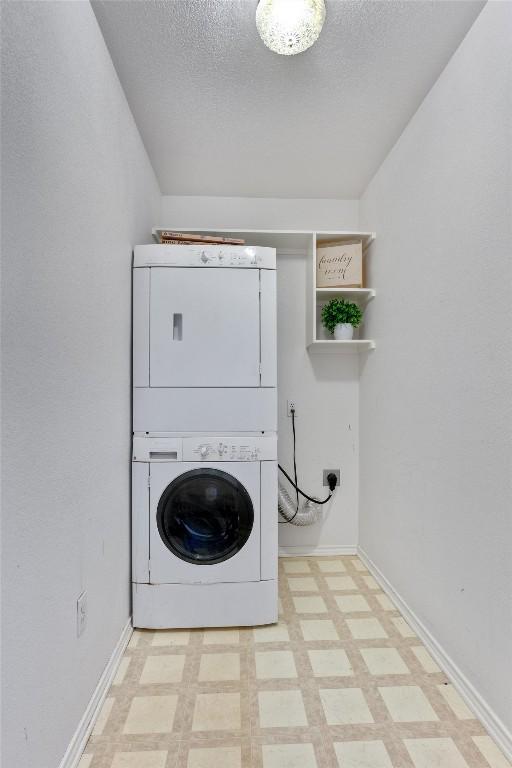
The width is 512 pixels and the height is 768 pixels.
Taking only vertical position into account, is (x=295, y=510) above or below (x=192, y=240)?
below

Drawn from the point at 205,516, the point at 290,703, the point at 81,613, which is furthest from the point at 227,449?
the point at 290,703

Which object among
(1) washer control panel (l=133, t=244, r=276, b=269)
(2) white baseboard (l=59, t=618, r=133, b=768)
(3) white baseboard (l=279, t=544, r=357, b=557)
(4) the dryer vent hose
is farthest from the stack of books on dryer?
(3) white baseboard (l=279, t=544, r=357, b=557)

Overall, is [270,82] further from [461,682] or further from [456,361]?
[461,682]

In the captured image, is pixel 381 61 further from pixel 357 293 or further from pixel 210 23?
pixel 357 293

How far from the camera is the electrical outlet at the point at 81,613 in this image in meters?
1.35

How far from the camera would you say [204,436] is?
2041 millimetres

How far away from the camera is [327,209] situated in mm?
2943

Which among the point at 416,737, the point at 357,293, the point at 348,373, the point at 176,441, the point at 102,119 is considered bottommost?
the point at 416,737

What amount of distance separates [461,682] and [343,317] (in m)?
1.84

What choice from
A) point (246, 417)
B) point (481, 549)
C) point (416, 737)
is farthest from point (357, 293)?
point (416, 737)

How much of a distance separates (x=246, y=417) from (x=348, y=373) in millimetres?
1129

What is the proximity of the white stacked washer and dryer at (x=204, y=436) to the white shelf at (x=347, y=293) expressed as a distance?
0.69 m

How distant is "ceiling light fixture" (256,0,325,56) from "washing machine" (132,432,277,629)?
1.52 meters

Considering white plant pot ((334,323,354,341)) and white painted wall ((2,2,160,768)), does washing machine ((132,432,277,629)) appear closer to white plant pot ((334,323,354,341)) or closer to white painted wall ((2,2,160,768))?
white painted wall ((2,2,160,768))
